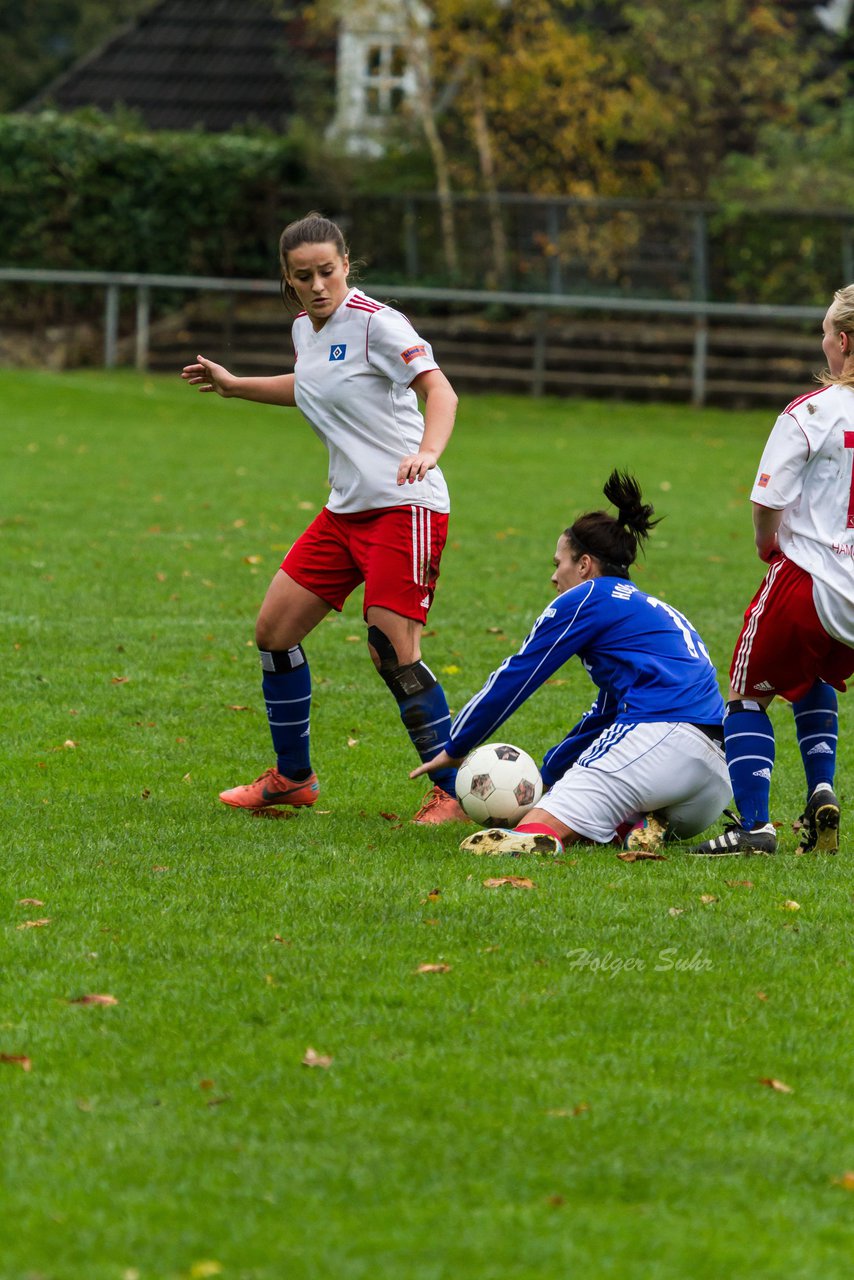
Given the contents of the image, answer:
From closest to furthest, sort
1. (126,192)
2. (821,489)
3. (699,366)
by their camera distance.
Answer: (821,489)
(699,366)
(126,192)

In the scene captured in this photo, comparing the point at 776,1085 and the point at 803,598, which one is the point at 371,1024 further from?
the point at 803,598

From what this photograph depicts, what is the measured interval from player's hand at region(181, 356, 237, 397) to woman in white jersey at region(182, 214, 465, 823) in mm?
18

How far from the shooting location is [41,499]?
14625mm

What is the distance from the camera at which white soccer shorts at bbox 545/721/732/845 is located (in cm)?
578

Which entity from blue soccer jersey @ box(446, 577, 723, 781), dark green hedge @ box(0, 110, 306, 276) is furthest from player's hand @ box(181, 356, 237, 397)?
dark green hedge @ box(0, 110, 306, 276)

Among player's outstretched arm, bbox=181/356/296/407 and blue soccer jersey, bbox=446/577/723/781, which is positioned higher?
player's outstretched arm, bbox=181/356/296/407

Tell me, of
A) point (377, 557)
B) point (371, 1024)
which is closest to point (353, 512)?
point (377, 557)

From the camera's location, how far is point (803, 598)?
5.58 m

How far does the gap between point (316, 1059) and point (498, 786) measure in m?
2.19

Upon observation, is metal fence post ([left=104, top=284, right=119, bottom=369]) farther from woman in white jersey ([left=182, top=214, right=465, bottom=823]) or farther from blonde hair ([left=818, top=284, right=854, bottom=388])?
blonde hair ([left=818, top=284, right=854, bottom=388])

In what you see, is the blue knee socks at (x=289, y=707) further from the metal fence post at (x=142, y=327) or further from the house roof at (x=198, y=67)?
the house roof at (x=198, y=67)

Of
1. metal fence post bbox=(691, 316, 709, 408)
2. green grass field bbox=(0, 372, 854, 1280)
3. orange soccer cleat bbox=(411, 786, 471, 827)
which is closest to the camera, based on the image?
green grass field bbox=(0, 372, 854, 1280)

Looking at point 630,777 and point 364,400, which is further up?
point 364,400

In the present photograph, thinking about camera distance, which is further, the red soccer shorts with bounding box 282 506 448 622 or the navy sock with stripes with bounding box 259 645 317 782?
the navy sock with stripes with bounding box 259 645 317 782
